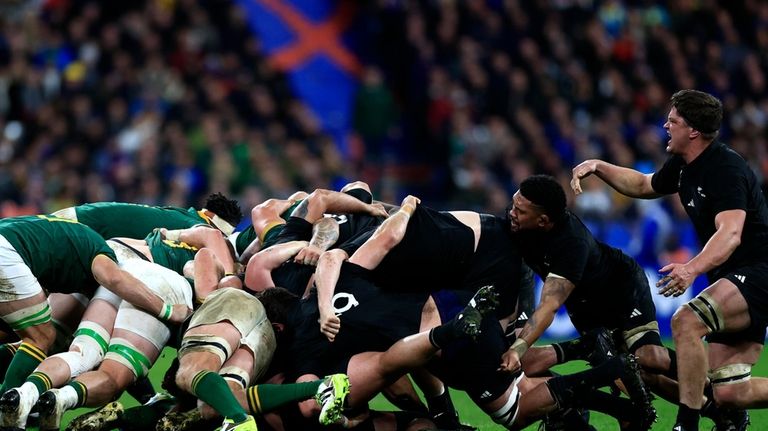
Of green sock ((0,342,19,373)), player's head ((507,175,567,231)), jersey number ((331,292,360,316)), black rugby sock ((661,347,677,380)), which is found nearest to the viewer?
jersey number ((331,292,360,316))

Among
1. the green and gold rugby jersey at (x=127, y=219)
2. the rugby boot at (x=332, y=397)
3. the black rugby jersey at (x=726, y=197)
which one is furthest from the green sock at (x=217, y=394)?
the black rugby jersey at (x=726, y=197)

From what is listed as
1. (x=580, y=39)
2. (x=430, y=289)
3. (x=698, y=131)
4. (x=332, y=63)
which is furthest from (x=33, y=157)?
(x=698, y=131)

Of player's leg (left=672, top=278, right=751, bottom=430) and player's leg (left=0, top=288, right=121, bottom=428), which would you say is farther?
player's leg (left=672, top=278, right=751, bottom=430)

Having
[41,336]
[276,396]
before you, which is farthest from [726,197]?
[41,336]

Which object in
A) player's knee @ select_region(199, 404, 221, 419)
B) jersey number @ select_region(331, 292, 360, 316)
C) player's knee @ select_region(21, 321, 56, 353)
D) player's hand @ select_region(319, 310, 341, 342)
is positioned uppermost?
jersey number @ select_region(331, 292, 360, 316)

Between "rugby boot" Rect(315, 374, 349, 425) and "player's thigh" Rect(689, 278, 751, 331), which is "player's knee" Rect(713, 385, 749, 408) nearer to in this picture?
"player's thigh" Rect(689, 278, 751, 331)

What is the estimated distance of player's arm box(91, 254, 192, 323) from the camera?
292 inches

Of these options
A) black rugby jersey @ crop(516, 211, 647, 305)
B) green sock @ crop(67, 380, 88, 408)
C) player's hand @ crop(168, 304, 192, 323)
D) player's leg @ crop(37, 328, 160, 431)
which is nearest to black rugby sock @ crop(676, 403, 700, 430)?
black rugby jersey @ crop(516, 211, 647, 305)

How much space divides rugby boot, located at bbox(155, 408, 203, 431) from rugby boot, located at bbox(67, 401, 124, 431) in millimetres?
250

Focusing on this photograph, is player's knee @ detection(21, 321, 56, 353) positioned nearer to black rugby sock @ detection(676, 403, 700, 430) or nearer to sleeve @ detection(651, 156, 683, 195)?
black rugby sock @ detection(676, 403, 700, 430)

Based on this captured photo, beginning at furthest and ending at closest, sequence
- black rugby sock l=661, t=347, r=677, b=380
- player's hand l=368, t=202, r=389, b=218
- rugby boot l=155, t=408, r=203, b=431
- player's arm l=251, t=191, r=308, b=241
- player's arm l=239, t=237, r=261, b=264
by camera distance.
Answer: player's arm l=251, t=191, r=308, b=241
player's arm l=239, t=237, r=261, b=264
player's hand l=368, t=202, r=389, b=218
black rugby sock l=661, t=347, r=677, b=380
rugby boot l=155, t=408, r=203, b=431

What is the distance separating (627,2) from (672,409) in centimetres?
1129

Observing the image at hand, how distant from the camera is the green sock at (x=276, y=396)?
22.4 feet

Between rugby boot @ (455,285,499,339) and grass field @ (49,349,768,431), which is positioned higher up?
rugby boot @ (455,285,499,339)
